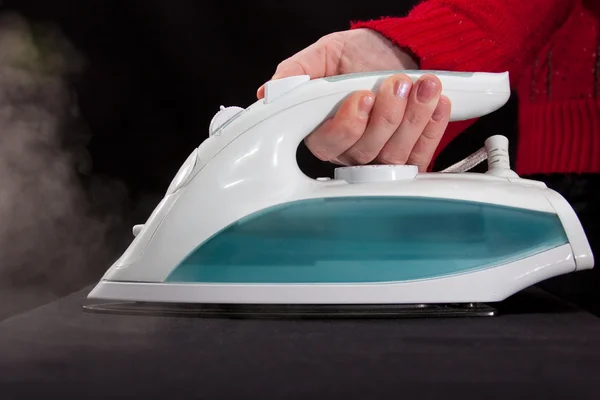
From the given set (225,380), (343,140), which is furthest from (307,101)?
(225,380)

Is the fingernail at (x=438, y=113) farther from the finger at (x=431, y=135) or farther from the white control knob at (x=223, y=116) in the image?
the white control knob at (x=223, y=116)

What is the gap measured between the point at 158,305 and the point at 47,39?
3.15ft

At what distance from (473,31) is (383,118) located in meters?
0.31

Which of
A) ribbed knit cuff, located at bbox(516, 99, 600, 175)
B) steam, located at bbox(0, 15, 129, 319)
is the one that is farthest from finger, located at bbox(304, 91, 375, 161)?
steam, located at bbox(0, 15, 129, 319)

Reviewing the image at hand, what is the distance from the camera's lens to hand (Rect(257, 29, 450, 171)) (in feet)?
3.15

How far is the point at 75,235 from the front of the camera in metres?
1.53

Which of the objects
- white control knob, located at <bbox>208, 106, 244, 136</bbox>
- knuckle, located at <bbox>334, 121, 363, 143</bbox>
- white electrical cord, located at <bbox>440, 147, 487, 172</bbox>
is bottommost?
white electrical cord, located at <bbox>440, 147, 487, 172</bbox>

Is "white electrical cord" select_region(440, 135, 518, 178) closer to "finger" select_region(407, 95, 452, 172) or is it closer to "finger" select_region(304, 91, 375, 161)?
"finger" select_region(407, 95, 452, 172)

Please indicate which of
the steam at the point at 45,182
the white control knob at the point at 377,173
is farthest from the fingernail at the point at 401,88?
the steam at the point at 45,182

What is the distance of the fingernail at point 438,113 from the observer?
100 centimetres

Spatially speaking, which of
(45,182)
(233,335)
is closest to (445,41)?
(233,335)

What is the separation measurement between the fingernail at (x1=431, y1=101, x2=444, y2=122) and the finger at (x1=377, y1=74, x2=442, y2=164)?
0.01 meters

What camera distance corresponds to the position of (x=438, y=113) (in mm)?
1012

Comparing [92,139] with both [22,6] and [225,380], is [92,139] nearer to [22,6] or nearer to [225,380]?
[22,6]
